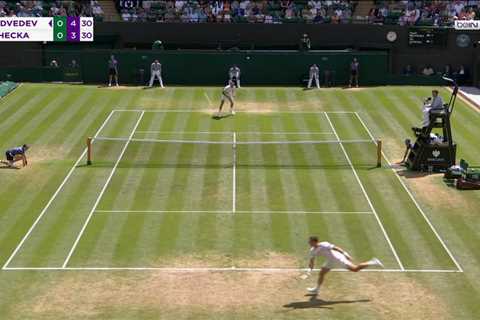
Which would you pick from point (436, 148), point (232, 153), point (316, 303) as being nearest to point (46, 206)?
point (232, 153)

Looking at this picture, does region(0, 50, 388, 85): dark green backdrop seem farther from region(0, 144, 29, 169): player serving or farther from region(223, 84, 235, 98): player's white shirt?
region(0, 144, 29, 169): player serving

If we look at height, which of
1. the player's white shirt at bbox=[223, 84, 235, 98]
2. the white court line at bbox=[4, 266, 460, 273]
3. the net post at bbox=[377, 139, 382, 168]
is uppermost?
the player's white shirt at bbox=[223, 84, 235, 98]

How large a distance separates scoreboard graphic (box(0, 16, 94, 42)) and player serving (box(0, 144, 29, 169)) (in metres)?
22.4

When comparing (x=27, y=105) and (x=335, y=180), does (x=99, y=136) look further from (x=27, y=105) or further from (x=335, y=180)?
(x=335, y=180)

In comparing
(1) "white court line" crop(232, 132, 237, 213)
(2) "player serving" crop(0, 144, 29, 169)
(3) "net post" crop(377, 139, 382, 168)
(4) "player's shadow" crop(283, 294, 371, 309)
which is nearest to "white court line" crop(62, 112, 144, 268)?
(2) "player serving" crop(0, 144, 29, 169)

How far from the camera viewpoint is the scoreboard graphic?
61.4m

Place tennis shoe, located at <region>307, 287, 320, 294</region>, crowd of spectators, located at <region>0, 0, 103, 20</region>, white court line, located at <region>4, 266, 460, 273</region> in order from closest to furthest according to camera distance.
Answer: tennis shoe, located at <region>307, 287, 320, 294</region>, white court line, located at <region>4, 266, 460, 273</region>, crowd of spectators, located at <region>0, 0, 103, 20</region>

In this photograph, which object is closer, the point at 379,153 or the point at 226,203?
the point at 226,203

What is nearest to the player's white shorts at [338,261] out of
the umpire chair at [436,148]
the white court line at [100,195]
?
the white court line at [100,195]

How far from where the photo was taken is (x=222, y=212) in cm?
3500

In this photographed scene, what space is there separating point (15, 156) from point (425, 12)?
1340 inches

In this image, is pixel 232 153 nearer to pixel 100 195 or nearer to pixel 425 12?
pixel 100 195

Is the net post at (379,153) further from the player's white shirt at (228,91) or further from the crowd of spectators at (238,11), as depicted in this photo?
the crowd of spectators at (238,11)

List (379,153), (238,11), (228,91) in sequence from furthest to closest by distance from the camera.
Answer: (238,11) < (228,91) < (379,153)
